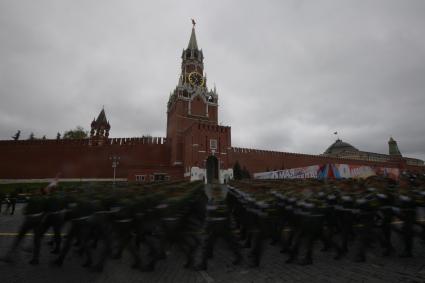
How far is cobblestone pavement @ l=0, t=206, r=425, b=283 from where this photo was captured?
409 cm

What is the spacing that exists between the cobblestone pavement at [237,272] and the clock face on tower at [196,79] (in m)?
42.1

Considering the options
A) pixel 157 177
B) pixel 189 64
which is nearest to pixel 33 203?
pixel 157 177

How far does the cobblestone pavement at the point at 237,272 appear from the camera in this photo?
161 inches

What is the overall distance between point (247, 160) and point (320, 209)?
35.0 meters

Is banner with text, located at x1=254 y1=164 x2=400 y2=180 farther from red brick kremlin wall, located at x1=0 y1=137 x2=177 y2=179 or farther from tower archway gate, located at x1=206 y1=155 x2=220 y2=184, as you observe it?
red brick kremlin wall, located at x1=0 y1=137 x2=177 y2=179

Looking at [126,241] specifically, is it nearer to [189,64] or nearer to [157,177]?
[157,177]

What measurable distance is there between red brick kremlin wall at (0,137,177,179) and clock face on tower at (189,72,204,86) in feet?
59.8

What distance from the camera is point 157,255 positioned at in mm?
4750

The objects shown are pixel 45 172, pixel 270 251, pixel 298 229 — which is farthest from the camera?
pixel 45 172

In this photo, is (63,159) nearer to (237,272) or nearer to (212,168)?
(212,168)

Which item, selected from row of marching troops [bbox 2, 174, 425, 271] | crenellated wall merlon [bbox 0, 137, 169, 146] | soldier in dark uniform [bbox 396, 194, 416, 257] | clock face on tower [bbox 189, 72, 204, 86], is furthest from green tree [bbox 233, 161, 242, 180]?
soldier in dark uniform [bbox 396, 194, 416, 257]

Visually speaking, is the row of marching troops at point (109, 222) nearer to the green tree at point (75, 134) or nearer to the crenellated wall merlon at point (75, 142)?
the crenellated wall merlon at point (75, 142)

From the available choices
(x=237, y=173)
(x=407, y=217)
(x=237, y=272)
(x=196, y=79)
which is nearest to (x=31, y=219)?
(x=237, y=272)

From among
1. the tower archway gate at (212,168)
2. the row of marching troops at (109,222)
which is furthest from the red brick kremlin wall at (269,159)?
the row of marching troops at (109,222)
